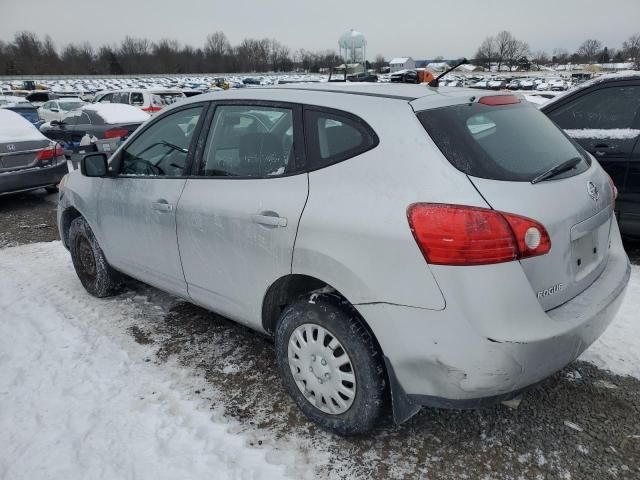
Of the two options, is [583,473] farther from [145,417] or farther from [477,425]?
[145,417]

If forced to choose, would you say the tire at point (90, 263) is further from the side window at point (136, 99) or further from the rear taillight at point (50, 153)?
the side window at point (136, 99)

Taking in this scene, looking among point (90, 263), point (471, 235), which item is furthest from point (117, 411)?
point (471, 235)

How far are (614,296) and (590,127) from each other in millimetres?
2969

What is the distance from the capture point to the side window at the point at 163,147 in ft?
10.6

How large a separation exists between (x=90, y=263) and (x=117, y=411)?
1.89 metres

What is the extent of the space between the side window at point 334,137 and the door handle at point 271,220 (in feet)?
0.99

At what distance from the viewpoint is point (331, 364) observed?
7.89 ft

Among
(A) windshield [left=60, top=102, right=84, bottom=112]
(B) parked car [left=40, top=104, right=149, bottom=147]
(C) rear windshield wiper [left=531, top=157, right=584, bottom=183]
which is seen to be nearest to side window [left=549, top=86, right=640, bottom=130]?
(C) rear windshield wiper [left=531, top=157, right=584, bottom=183]

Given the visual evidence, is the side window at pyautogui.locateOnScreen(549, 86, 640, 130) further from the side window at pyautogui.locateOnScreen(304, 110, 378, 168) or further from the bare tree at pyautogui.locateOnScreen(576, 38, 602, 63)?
the bare tree at pyautogui.locateOnScreen(576, 38, 602, 63)

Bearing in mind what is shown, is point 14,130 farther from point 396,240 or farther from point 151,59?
point 151,59

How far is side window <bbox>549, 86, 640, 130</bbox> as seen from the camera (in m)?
4.59

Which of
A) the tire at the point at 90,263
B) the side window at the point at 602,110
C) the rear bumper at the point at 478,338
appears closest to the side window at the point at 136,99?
the tire at the point at 90,263

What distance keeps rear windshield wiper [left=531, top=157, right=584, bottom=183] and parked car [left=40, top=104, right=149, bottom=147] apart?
9.69 meters

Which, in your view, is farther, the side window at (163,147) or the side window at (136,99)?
the side window at (136,99)
